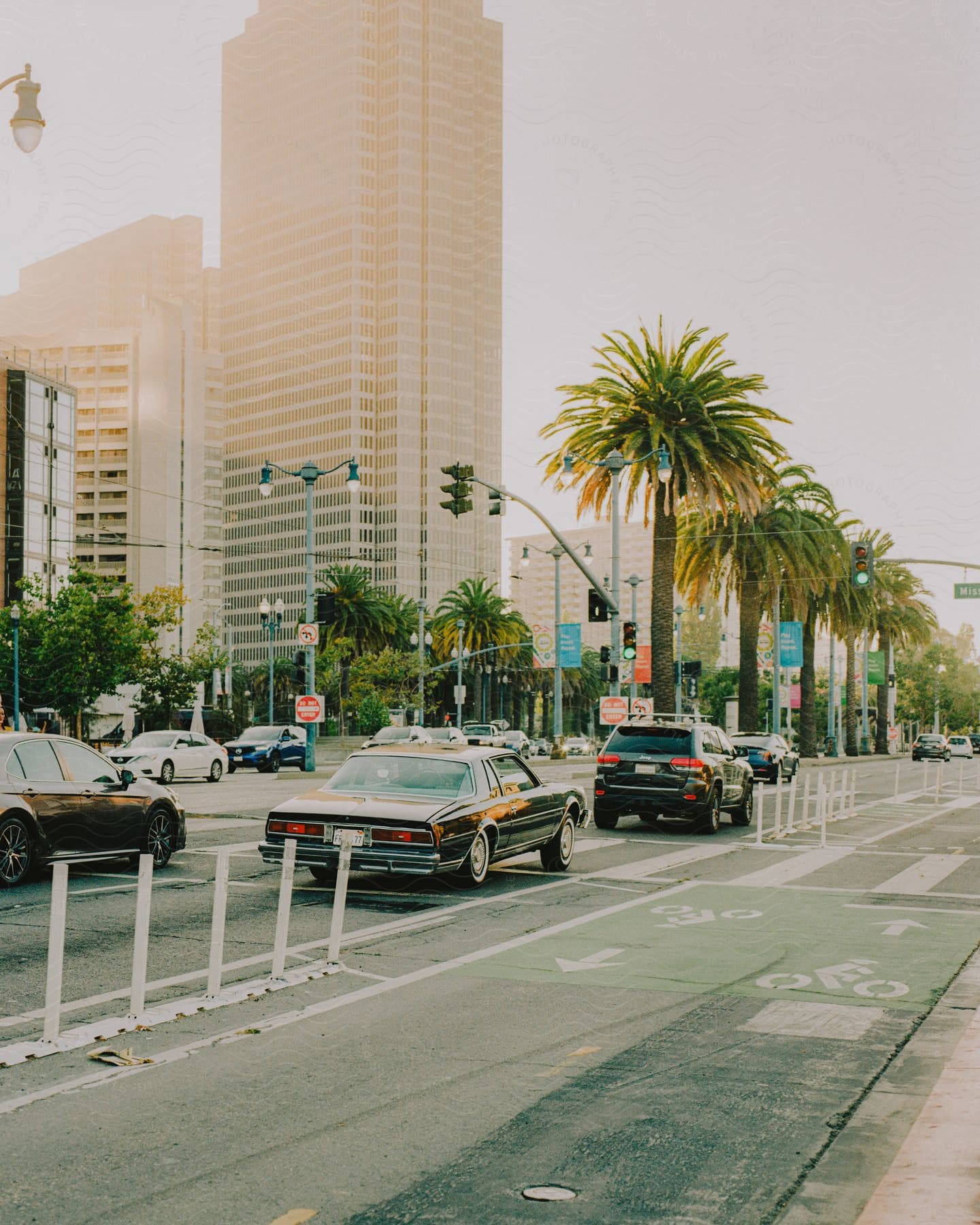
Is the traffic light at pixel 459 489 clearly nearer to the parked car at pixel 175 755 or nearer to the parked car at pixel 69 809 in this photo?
the parked car at pixel 175 755

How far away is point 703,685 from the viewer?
140m

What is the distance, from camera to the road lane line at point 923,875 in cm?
1459

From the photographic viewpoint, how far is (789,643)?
57094 mm

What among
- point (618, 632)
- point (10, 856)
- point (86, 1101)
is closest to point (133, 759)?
point (618, 632)

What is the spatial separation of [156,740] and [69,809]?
82.4 ft

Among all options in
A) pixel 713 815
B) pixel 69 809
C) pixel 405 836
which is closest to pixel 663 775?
pixel 713 815

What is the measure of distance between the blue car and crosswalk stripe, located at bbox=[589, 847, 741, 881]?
96.1ft

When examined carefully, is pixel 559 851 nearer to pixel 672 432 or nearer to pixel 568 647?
pixel 672 432

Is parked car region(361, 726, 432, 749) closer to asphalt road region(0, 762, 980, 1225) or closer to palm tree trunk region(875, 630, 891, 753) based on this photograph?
asphalt road region(0, 762, 980, 1225)

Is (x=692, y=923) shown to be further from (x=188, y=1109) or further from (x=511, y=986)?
(x=188, y=1109)

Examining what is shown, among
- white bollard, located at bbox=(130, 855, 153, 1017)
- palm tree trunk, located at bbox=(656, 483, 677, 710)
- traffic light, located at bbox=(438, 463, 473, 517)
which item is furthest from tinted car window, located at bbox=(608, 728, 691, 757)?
palm tree trunk, located at bbox=(656, 483, 677, 710)

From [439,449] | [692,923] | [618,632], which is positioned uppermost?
[439,449]

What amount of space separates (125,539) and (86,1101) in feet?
538

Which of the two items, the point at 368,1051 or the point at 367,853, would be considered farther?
the point at 367,853
